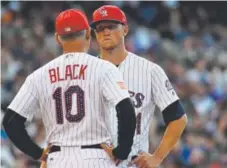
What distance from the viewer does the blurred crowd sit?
1289cm

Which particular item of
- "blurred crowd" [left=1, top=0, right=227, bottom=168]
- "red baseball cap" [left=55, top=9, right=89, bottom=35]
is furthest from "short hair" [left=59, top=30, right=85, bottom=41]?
"blurred crowd" [left=1, top=0, right=227, bottom=168]

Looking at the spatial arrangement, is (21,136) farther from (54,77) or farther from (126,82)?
(126,82)

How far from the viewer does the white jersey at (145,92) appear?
6.32m

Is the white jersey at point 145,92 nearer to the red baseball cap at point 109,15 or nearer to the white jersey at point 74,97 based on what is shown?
the red baseball cap at point 109,15

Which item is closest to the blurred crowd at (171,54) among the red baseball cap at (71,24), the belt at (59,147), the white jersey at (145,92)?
the white jersey at (145,92)

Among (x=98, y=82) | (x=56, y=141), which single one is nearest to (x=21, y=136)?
(x=56, y=141)

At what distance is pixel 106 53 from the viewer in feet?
21.1

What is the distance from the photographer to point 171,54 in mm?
16094

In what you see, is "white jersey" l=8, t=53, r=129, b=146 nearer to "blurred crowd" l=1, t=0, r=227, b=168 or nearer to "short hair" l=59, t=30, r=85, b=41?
"short hair" l=59, t=30, r=85, b=41

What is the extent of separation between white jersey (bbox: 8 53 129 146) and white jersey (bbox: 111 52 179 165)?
21.5 inches

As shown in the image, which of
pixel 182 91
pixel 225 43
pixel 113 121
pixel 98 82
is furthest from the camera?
pixel 225 43

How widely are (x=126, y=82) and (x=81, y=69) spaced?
0.73m

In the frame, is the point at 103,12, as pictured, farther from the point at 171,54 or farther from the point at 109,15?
the point at 171,54

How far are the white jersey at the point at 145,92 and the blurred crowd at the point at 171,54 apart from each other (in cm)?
465
